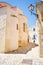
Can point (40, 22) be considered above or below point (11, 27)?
above

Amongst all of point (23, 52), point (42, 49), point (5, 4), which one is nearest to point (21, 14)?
point (5, 4)

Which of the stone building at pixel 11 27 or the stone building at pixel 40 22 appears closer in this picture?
the stone building at pixel 40 22

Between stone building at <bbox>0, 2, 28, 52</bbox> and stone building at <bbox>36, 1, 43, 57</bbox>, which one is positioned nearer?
stone building at <bbox>36, 1, 43, 57</bbox>

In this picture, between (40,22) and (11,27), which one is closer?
(40,22)

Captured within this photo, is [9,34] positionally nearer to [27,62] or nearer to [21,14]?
[21,14]

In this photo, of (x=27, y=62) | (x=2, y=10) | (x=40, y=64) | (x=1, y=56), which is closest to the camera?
(x=40, y=64)

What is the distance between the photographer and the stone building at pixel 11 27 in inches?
245

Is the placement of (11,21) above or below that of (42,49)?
above

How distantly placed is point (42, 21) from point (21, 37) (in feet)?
6.81

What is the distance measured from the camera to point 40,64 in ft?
14.0

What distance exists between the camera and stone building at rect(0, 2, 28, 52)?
6227mm

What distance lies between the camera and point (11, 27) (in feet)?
20.8

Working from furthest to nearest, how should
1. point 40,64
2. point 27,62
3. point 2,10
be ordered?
1. point 2,10
2. point 27,62
3. point 40,64

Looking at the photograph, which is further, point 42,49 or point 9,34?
point 9,34
